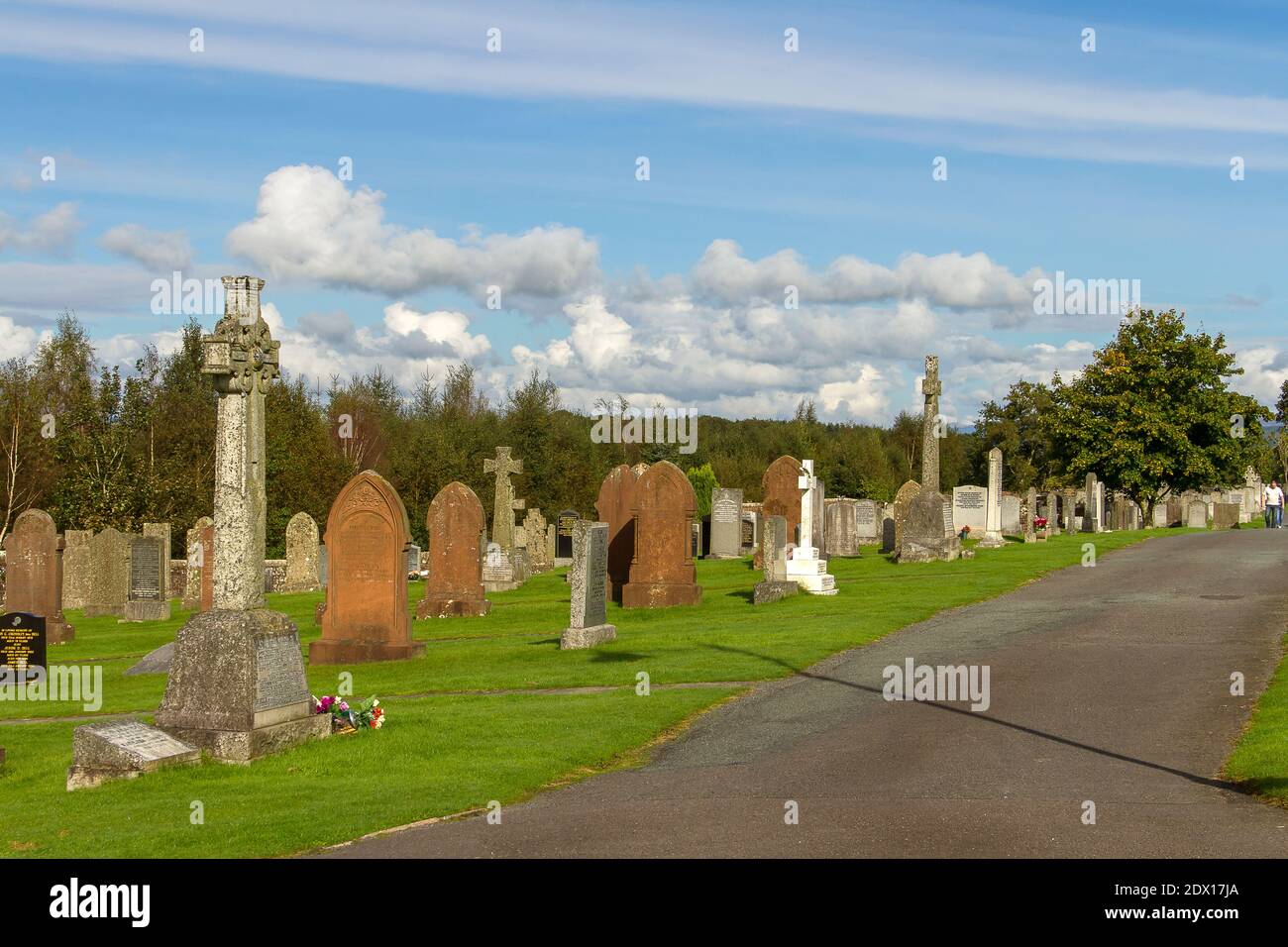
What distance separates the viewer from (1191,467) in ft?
164

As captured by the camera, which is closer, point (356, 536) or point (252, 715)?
point (252, 715)

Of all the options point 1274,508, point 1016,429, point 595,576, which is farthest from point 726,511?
point 1016,429

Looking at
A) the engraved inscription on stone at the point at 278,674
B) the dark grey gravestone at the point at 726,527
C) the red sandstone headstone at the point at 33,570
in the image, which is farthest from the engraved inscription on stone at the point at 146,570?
the engraved inscription on stone at the point at 278,674

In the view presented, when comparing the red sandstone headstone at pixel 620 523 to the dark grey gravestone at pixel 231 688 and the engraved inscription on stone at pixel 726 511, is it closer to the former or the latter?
the engraved inscription on stone at pixel 726 511

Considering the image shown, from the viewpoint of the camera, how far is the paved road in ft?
25.3

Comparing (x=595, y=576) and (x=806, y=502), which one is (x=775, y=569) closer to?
(x=806, y=502)

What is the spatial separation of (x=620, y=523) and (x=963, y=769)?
1657 cm

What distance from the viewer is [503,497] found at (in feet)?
111

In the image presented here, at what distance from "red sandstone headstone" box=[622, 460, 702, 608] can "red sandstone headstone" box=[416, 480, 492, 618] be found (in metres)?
3.01

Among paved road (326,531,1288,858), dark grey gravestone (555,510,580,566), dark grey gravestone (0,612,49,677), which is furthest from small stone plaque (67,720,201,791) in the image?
dark grey gravestone (555,510,580,566)

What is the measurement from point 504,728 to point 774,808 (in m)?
4.12
